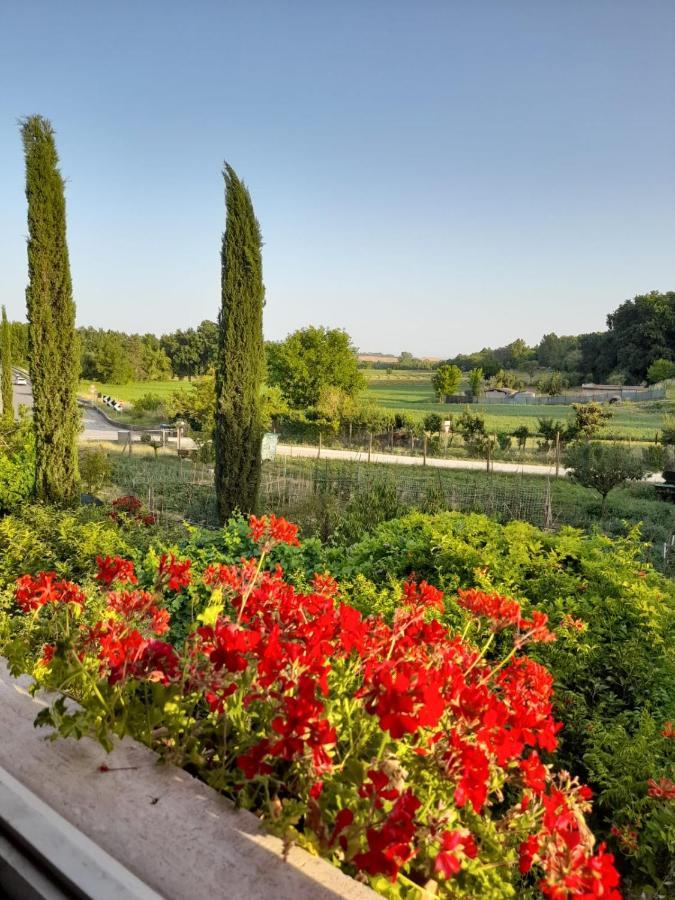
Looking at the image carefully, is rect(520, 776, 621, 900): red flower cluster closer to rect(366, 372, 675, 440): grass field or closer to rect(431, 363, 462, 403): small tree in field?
rect(366, 372, 675, 440): grass field

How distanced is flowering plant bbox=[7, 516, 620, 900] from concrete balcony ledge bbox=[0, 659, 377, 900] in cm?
4

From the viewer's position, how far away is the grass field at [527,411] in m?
27.3

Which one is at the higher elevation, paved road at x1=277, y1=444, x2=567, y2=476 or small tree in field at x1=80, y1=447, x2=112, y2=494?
small tree in field at x1=80, y1=447, x2=112, y2=494

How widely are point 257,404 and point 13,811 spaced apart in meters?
8.09

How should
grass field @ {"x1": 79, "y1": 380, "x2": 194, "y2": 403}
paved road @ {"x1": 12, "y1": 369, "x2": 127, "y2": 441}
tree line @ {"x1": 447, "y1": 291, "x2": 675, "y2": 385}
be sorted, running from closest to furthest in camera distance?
paved road @ {"x1": 12, "y1": 369, "x2": 127, "y2": 441}
tree line @ {"x1": 447, "y1": 291, "x2": 675, "y2": 385}
grass field @ {"x1": 79, "y1": 380, "x2": 194, "y2": 403}

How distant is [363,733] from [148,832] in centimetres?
41

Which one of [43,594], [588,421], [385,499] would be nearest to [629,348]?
[588,421]

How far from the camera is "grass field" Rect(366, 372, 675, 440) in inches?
1074

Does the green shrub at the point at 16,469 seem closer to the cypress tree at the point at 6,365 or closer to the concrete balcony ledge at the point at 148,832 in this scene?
the concrete balcony ledge at the point at 148,832

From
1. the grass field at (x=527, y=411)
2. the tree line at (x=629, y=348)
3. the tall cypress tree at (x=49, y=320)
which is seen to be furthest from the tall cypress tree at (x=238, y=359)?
the tree line at (x=629, y=348)

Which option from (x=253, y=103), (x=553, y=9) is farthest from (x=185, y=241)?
(x=553, y=9)

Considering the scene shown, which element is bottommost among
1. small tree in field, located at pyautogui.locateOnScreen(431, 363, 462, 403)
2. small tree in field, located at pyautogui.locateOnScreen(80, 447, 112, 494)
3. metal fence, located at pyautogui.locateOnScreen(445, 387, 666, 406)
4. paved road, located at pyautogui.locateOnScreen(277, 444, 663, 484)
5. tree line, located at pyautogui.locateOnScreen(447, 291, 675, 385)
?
paved road, located at pyautogui.locateOnScreen(277, 444, 663, 484)

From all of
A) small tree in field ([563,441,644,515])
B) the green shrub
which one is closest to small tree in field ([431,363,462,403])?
small tree in field ([563,441,644,515])

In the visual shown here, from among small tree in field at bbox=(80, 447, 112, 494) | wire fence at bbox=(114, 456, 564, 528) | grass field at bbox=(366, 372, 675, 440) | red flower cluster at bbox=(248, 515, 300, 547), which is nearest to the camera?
red flower cluster at bbox=(248, 515, 300, 547)
